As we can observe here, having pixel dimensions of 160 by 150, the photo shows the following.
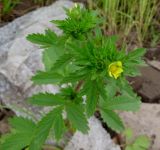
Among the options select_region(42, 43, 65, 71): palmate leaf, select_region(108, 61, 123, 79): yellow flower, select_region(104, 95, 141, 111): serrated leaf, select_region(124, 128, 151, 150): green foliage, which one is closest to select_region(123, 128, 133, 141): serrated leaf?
select_region(124, 128, 151, 150): green foliage

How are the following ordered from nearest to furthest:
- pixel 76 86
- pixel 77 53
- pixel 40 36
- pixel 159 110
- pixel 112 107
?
pixel 77 53, pixel 40 36, pixel 76 86, pixel 112 107, pixel 159 110

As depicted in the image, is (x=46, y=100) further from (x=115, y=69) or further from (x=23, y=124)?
(x=115, y=69)

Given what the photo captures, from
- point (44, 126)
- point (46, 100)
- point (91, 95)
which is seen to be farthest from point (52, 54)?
point (91, 95)

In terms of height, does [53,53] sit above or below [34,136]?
above

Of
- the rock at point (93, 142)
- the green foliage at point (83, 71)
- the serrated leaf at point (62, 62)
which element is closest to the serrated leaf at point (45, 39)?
the green foliage at point (83, 71)

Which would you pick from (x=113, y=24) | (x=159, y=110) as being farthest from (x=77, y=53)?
(x=113, y=24)

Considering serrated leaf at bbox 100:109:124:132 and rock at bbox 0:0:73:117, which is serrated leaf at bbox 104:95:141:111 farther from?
rock at bbox 0:0:73:117

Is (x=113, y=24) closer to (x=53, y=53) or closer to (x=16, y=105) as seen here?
(x=16, y=105)
